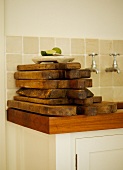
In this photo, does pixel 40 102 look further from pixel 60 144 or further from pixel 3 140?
pixel 3 140

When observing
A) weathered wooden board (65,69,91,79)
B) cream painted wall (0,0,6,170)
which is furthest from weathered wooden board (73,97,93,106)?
cream painted wall (0,0,6,170)

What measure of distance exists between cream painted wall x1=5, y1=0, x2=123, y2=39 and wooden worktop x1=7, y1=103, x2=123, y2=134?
59 centimetres

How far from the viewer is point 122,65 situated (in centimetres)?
246

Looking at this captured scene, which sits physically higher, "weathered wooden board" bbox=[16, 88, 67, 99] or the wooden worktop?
"weathered wooden board" bbox=[16, 88, 67, 99]

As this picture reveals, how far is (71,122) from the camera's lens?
1587 mm

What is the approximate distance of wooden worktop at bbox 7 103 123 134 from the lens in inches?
61.3

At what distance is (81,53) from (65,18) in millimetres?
234

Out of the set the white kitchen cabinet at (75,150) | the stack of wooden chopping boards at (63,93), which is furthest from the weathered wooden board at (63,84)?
the white kitchen cabinet at (75,150)

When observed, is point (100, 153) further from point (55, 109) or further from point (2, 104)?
point (2, 104)

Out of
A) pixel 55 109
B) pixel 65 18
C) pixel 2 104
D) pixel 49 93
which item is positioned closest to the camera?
pixel 55 109

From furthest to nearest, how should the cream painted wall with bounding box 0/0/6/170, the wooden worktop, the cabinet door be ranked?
the cream painted wall with bounding box 0/0/6/170 < the cabinet door < the wooden worktop

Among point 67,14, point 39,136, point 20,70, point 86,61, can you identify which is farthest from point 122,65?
point 39,136

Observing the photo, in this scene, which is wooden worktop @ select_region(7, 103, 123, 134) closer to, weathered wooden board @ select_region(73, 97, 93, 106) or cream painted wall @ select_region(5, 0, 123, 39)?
weathered wooden board @ select_region(73, 97, 93, 106)

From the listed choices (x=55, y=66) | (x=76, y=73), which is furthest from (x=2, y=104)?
(x=76, y=73)
